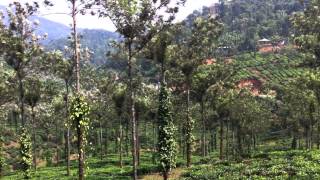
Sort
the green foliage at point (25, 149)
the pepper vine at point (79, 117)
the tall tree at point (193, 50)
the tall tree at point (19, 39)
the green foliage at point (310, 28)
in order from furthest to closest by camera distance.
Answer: the tall tree at point (193, 50), the green foliage at point (310, 28), the green foliage at point (25, 149), the tall tree at point (19, 39), the pepper vine at point (79, 117)

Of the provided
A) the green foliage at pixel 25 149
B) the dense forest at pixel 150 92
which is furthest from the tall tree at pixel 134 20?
the green foliage at pixel 25 149

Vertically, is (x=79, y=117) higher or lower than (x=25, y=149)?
higher

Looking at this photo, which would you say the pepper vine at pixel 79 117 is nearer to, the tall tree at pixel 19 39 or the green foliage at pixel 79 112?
the green foliage at pixel 79 112

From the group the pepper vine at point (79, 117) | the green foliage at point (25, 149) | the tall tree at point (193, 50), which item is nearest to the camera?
the pepper vine at point (79, 117)

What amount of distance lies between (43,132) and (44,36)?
89138mm

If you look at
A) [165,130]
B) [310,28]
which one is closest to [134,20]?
[165,130]

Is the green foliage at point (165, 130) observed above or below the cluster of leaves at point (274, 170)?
above

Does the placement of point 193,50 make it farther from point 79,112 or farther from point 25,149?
point 79,112

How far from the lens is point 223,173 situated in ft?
159

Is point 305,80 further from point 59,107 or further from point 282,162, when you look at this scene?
point 59,107

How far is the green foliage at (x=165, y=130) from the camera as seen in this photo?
46.3 m

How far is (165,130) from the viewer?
46.3m

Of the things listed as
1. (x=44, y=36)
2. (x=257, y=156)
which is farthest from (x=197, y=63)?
(x=44, y=36)

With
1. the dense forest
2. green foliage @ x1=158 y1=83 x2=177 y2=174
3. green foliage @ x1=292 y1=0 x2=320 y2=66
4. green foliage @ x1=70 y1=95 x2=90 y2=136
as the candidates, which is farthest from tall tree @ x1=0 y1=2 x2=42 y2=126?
green foliage @ x1=292 y1=0 x2=320 y2=66
